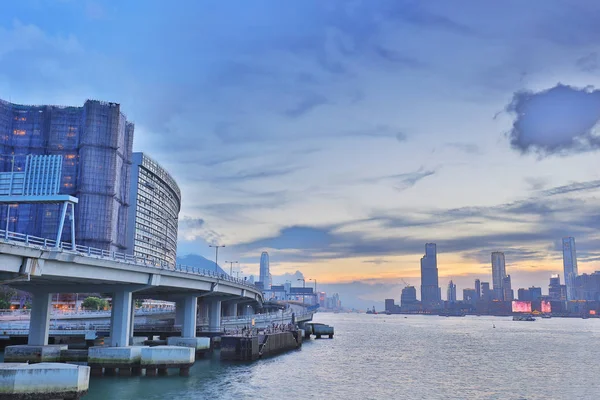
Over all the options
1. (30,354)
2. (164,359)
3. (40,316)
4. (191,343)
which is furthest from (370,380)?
(40,316)

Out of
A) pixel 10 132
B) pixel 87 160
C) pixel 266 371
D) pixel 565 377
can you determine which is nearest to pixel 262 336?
pixel 266 371

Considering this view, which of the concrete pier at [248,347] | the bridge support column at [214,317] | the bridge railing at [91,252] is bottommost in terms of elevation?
the concrete pier at [248,347]

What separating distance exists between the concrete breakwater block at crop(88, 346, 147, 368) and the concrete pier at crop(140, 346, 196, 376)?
2.75 ft

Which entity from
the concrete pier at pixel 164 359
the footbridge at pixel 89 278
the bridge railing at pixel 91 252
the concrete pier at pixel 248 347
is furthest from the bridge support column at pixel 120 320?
the concrete pier at pixel 248 347

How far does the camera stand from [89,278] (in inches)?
2207

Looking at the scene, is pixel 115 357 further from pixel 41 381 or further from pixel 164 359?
pixel 41 381

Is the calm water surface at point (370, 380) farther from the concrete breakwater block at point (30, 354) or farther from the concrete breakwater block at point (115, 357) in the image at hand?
the concrete breakwater block at point (30, 354)

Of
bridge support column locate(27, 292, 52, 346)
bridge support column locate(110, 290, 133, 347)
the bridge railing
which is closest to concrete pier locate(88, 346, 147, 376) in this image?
bridge support column locate(110, 290, 133, 347)

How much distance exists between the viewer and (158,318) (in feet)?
424

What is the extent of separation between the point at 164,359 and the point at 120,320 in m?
8.17

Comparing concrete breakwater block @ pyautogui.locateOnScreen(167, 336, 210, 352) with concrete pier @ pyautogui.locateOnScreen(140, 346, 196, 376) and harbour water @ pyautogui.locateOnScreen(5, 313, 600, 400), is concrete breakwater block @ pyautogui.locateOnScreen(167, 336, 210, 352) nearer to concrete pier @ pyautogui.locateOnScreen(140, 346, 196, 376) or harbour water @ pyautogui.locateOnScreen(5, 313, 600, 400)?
harbour water @ pyautogui.locateOnScreen(5, 313, 600, 400)

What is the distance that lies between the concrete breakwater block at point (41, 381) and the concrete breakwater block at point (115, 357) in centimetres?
1747

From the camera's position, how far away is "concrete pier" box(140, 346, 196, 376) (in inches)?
2312

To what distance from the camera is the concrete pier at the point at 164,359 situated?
58.7 metres
